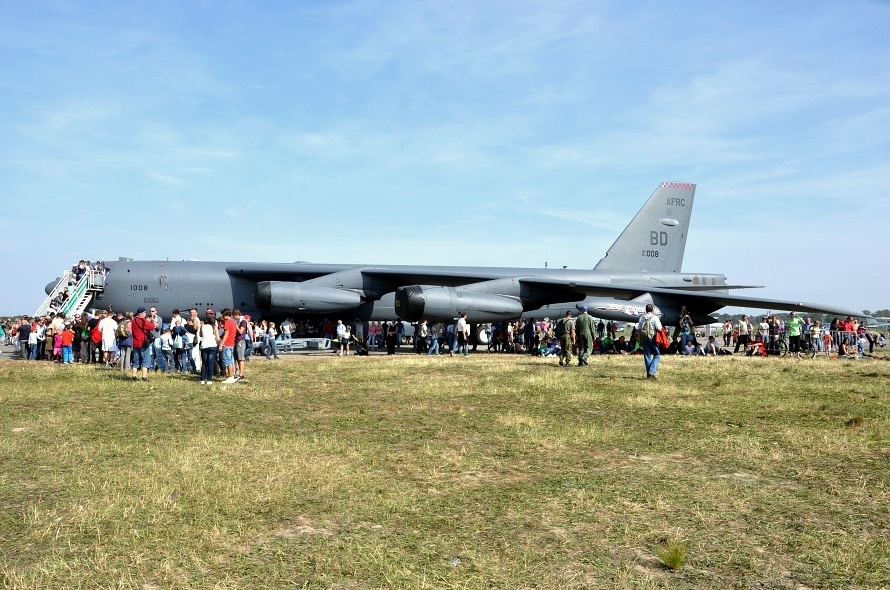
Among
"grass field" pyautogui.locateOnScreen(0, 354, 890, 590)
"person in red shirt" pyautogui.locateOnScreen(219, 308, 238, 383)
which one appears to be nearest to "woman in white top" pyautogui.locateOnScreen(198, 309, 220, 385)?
"person in red shirt" pyautogui.locateOnScreen(219, 308, 238, 383)

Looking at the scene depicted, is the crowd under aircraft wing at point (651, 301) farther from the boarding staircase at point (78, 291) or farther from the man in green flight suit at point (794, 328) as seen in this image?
the boarding staircase at point (78, 291)

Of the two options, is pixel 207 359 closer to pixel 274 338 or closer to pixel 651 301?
pixel 274 338

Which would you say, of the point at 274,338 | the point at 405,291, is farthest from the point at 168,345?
the point at 405,291

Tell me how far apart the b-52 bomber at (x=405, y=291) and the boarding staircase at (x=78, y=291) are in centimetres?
30

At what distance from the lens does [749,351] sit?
26.5 m

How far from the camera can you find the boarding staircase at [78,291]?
25.0 metres

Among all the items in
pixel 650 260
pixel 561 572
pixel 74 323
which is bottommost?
pixel 561 572

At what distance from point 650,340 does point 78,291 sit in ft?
67.0

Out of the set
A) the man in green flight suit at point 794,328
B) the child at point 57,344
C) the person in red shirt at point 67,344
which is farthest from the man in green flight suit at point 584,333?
the child at point 57,344

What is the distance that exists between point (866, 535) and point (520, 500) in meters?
2.31

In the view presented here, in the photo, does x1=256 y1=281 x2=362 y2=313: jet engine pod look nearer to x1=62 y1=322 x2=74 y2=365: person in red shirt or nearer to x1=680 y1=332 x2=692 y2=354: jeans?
x1=62 y1=322 x2=74 y2=365: person in red shirt

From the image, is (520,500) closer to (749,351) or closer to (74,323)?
(74,323)

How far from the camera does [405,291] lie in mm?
24531

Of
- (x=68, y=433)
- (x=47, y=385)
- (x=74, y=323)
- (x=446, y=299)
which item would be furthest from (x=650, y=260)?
(x=68, y=433)
